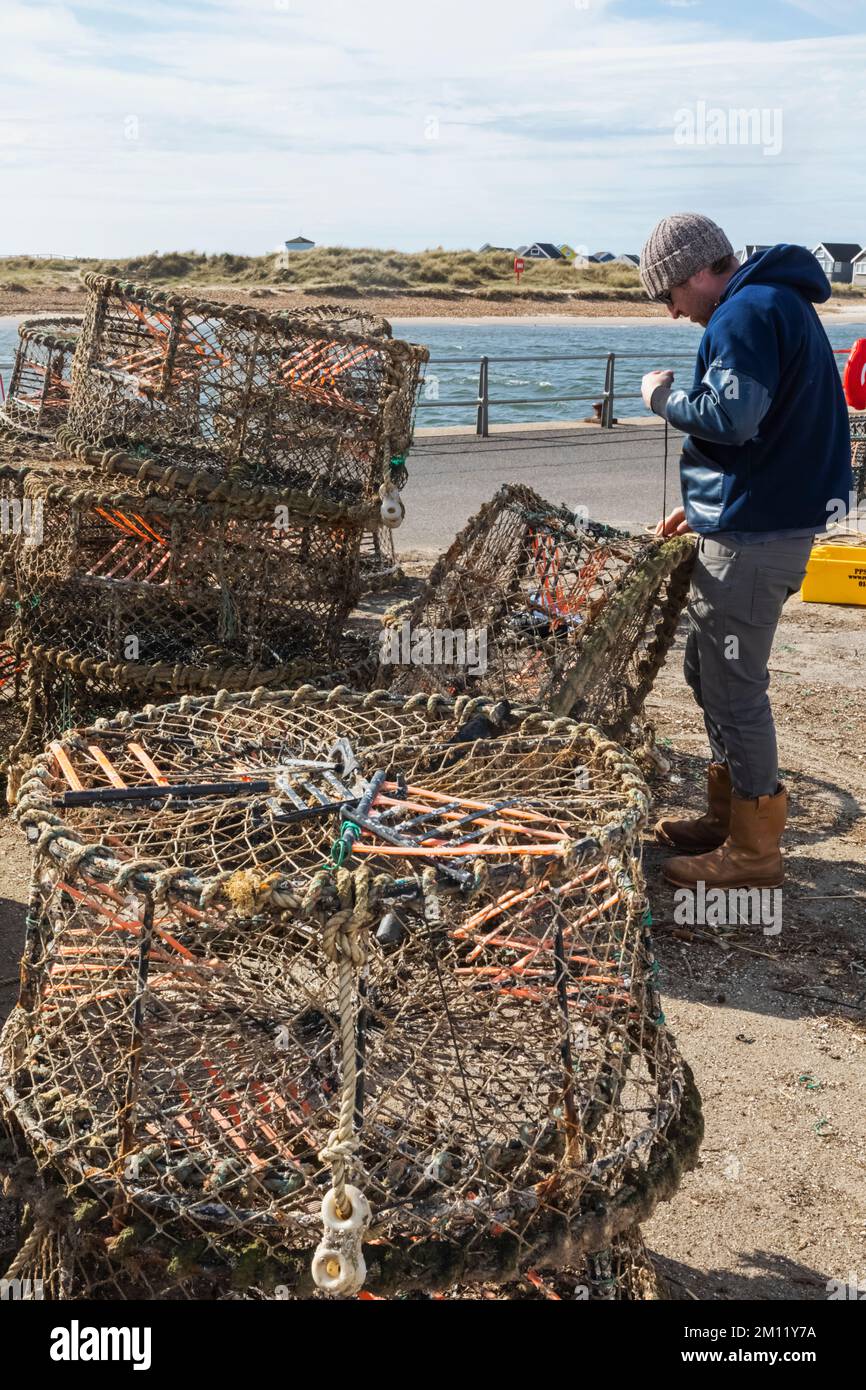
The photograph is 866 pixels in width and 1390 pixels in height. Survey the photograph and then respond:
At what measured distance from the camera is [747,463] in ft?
11.1

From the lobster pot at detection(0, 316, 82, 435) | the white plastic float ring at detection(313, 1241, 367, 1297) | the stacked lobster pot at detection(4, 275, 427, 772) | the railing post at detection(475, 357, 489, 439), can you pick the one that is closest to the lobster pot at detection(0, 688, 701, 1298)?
the white plastic float ring at detection(313, 1241, 367, 1297)

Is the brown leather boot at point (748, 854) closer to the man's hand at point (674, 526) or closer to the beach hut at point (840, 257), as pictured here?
the man's hand at point (674, 526)

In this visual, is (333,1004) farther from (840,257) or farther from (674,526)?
(840,257)

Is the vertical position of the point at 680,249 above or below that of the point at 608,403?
below

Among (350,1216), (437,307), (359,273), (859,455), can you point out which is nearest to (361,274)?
(359,273)

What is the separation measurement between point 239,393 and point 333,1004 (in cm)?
224

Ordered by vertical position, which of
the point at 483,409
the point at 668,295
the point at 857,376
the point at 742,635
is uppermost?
the point at 483,409

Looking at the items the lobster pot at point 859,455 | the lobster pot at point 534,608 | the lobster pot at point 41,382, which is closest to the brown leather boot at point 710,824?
the lobster pot at point 534,608

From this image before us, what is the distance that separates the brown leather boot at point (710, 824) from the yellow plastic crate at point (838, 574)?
129 inches

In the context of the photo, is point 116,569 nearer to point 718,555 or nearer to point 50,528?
point 50,528

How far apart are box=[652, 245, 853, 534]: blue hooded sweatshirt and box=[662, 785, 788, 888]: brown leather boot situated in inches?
29.7

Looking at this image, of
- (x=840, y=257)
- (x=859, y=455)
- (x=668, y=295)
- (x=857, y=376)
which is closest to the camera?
(x=668, y=295)

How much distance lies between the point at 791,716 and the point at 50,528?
2.81m

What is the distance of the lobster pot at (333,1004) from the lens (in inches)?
71.7
